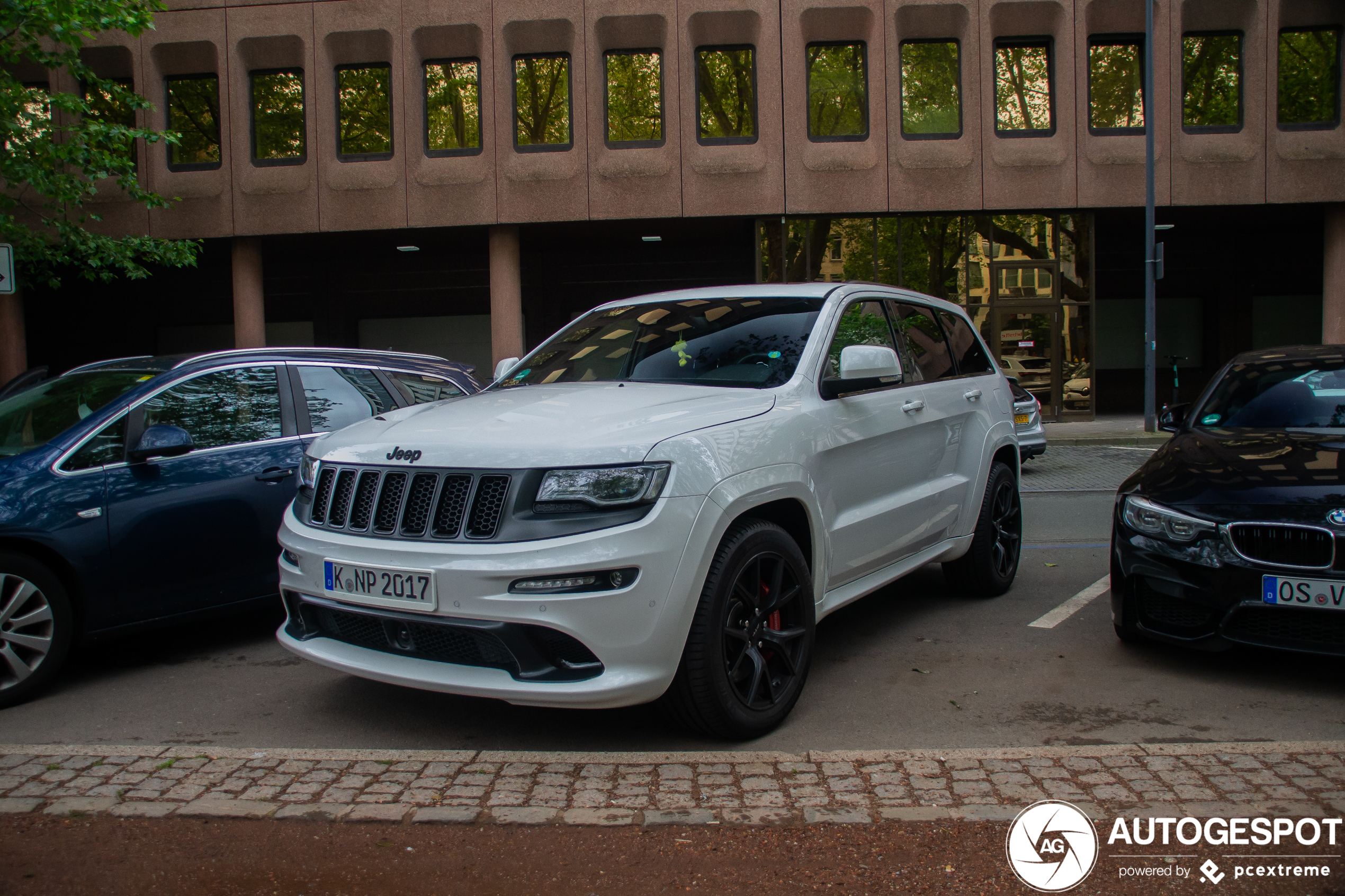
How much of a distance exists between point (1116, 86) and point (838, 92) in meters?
5.66

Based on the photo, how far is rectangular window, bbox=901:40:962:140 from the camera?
67.0 feet

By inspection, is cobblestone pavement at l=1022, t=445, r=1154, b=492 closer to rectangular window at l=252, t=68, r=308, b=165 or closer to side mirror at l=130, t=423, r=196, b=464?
side mirror at l=130, t=423, r=196, b=464

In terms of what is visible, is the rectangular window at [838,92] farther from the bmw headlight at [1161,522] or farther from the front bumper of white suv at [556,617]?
the front bumper of white suv at [556,617]

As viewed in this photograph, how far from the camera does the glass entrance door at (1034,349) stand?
21453mm

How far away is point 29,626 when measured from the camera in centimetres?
443

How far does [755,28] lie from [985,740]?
18.8 metres

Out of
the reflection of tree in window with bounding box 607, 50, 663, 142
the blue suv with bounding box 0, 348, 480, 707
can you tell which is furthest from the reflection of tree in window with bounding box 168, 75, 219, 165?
the blue suv with bounding box 0, 348, 480, 707

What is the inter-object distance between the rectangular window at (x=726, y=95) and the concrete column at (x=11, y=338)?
15187 mm

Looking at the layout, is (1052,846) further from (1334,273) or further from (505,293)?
(1334,273)

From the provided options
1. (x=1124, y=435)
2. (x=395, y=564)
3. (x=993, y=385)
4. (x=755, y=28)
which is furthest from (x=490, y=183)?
(x=395, y=564)

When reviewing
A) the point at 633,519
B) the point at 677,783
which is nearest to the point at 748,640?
the point at 677,783

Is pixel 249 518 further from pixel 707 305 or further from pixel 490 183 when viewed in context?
pixel 490 183

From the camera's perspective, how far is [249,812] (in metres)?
3.24

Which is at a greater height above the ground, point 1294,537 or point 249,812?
point 1294,537
